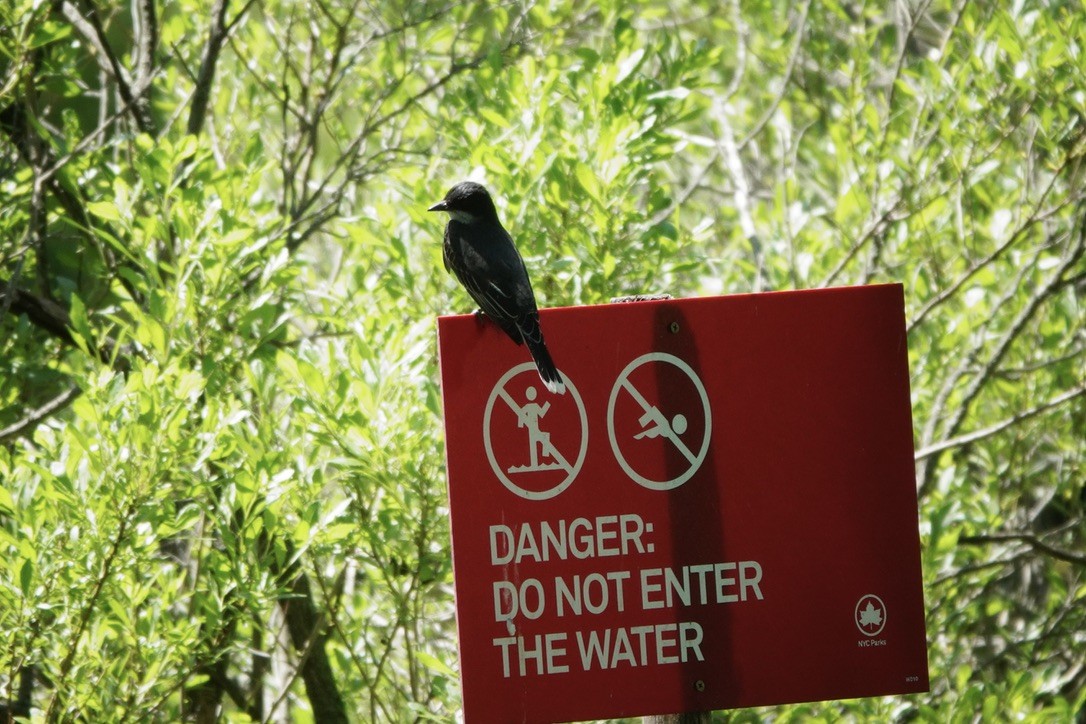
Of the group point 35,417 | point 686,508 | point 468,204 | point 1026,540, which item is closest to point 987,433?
point 1026,540

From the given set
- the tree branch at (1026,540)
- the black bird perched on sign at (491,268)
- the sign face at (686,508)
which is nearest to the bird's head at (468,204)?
the black bird perched on sign at (491,268)

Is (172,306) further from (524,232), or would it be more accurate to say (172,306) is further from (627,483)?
(627,483)

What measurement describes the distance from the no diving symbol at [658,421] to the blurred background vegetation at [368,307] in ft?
2.95

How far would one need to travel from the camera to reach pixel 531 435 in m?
2.12

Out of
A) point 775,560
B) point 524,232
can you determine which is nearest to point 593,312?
point 775,560

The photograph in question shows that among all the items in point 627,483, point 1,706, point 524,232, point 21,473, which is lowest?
point 1,706

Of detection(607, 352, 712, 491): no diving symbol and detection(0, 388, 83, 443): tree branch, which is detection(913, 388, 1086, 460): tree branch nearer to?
detection(607, 352, 712, 491): no diving symbol

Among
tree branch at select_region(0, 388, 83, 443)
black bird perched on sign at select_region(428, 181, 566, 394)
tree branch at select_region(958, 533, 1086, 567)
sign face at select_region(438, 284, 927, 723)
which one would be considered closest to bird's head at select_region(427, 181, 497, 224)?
black bird perched on sign at select_region(428, 181, 566, 394)

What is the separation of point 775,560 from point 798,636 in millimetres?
142

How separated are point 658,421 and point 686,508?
0.54 ft

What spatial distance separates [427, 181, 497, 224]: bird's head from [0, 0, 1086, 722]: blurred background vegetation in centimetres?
23

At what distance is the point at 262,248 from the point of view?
3.29 metres

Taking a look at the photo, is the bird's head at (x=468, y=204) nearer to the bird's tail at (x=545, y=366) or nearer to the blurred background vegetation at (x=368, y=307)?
the blurred background vegetation at (x=368, y=307)

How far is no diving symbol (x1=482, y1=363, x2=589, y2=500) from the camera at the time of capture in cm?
211
